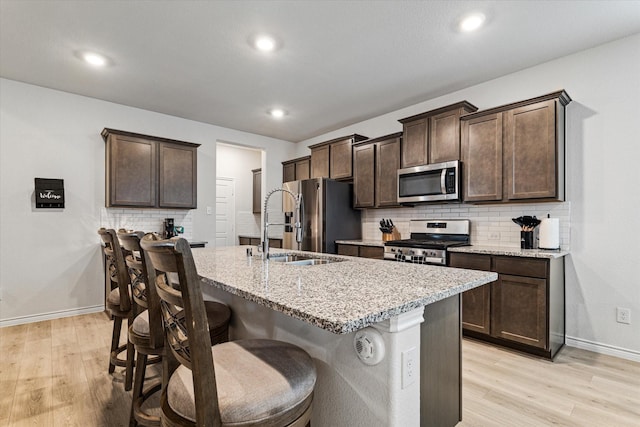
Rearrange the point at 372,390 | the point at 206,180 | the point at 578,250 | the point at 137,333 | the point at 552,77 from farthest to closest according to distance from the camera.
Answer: the point at 206,180 < the point at 552,77 < the point at 578,250 < the point at 137,333 < the point at 372,390

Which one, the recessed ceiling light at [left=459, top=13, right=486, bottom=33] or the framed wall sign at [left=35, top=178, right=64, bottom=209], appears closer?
the recessed ceiling light at [left=459, top=13, right=486, bottom=33]

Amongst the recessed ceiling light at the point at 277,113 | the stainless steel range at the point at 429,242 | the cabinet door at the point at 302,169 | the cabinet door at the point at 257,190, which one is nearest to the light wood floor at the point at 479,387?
the stainless steel range at the point at 429,242

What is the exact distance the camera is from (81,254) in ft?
13.0

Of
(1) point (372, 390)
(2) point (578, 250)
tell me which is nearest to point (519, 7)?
(2) point (578, 250)

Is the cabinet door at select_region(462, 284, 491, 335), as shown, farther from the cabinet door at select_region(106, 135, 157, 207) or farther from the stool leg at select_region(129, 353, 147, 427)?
the cabinet door at select_region(106, 135, 157, 207)

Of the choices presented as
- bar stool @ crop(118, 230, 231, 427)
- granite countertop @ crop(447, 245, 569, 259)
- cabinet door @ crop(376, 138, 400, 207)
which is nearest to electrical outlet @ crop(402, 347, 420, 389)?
bar stool @ crop(118, 230, 231, 427)

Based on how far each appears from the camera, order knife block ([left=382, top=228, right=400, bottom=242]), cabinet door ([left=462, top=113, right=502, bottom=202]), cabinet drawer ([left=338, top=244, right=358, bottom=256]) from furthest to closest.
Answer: knife block ([left=382, top=228, right=400, bottom=242]) < cabinet drawer ([left=338, top=244, right=358, bottom=256]) < cabinet door ([left=462, top=113, right=502, bottom=202])

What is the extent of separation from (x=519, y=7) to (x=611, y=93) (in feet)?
4.11

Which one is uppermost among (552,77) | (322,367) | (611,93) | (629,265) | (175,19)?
(175,19)

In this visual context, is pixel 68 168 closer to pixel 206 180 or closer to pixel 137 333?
pixel 206 180

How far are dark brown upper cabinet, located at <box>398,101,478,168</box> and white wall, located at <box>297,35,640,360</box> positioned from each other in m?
0.89

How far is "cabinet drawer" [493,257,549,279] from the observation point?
2.63m

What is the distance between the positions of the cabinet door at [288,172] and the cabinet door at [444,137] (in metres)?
2.69

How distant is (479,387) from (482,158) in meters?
2.08
